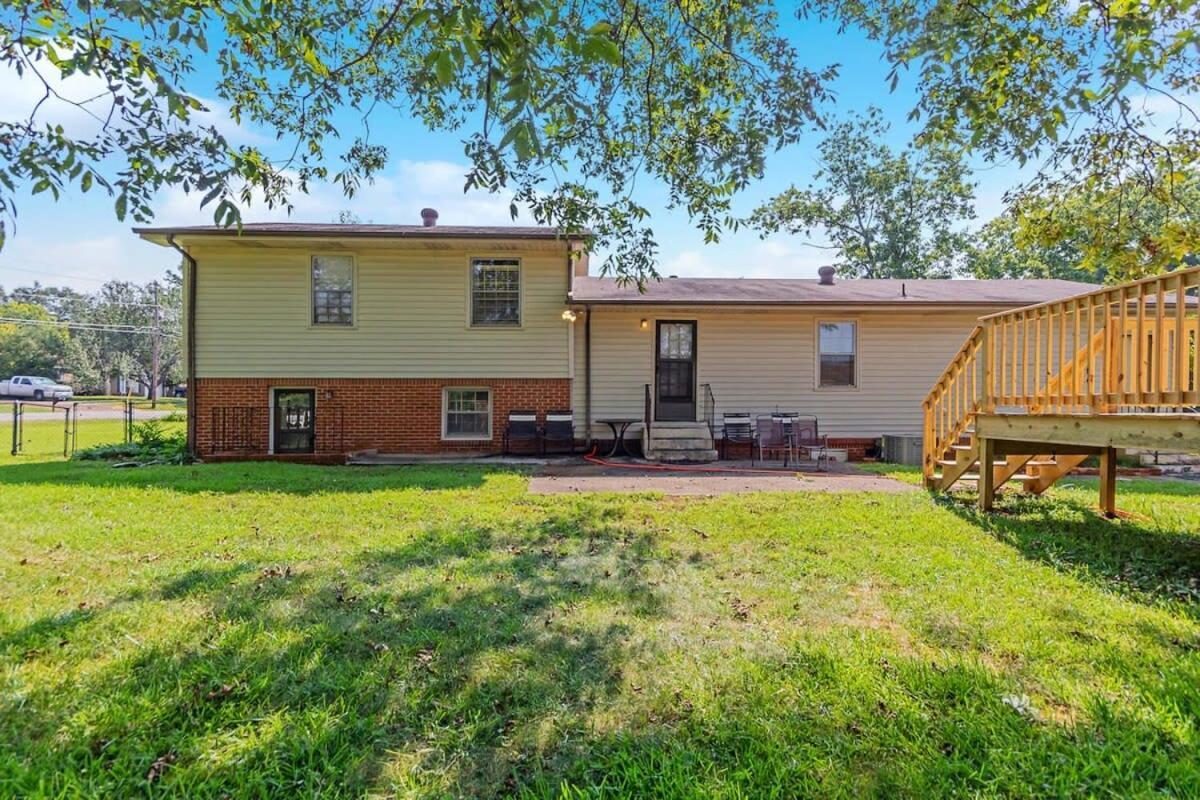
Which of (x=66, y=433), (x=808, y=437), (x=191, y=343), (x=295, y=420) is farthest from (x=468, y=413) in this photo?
(x=66, y=433)

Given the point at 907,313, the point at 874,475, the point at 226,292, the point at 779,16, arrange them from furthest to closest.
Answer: the point at 907,313
the point at 226,292
the point at 874,475
the point at 779,16

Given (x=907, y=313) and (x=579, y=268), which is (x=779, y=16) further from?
(x=579, y=268)

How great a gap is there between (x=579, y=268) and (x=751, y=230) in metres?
8.44

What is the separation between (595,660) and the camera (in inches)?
107

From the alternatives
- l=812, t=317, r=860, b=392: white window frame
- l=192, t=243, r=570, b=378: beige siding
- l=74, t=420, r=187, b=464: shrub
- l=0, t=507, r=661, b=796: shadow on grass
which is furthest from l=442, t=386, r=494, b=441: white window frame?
l=0, t=507, r=661, b=796: shadow on grass

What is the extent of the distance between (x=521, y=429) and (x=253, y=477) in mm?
4618

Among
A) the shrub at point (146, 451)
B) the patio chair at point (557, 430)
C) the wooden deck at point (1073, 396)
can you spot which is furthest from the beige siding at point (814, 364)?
the shrub at point (146, 451)

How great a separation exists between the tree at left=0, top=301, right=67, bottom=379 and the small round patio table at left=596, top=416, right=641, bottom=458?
65024 mm

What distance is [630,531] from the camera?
523cm

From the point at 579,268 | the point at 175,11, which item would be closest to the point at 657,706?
the point at 175,11

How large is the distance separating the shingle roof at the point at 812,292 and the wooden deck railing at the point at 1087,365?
13.8 ft

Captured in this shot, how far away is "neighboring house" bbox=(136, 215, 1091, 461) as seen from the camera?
10664mm

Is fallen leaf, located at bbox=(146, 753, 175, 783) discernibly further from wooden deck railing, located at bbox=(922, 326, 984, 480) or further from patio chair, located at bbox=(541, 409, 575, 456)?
patio chair, located at bbox=(541, 409, 575, 456)

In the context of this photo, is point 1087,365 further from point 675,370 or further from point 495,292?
point 495,292
